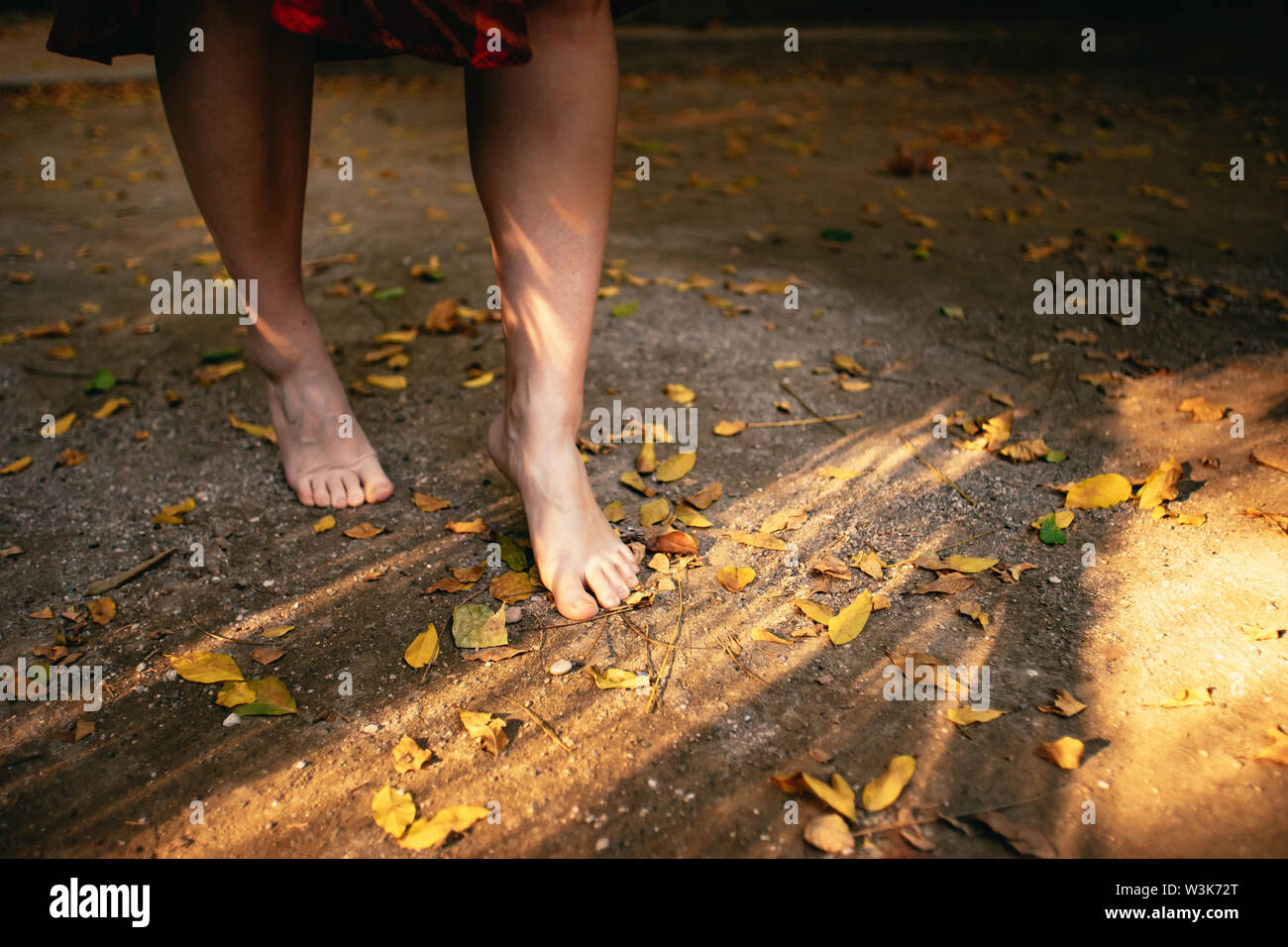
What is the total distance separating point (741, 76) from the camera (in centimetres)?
791

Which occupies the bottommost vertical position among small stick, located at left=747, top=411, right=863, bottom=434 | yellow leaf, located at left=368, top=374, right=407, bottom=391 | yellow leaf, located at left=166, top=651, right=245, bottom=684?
yellow leaf, located at left=166, top=651, right=245, bottom=684

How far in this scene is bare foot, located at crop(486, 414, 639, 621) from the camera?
58.1 inches

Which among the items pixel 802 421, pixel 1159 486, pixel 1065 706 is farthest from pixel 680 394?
pixel 1065 706

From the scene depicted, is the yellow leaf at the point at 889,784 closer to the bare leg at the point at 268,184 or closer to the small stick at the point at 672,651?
the small stick at the point at 672,651

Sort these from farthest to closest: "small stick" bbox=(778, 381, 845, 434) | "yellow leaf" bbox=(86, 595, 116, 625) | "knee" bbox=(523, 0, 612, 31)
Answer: "small stick" bbox=(778, 381, 845, 434) → "yellow leaf" bbox=(86, 595, 116, 625) → "knee" bbox=(523, 0, 612, 31)

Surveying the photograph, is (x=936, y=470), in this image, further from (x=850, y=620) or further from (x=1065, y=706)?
(x=1065, y=706)

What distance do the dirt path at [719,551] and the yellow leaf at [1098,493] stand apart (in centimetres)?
3

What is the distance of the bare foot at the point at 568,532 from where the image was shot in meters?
1.47

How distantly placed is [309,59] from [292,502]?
0.89 metres

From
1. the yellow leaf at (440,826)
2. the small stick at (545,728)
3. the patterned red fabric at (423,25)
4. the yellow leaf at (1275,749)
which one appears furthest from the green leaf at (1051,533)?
the patterned red fabric at (423,25)

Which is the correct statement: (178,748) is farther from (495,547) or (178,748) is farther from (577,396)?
(577,396)

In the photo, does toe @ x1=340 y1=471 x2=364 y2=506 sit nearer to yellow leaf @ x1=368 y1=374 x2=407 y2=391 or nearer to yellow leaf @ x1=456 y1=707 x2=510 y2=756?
yellow leaf @ x1=368 y1=374 x2=407 y2=391

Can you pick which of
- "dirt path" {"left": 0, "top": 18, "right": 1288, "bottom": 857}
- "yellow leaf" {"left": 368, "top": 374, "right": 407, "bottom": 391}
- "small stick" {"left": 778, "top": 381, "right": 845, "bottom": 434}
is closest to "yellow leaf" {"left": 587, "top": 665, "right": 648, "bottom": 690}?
"dirt path" {"left": 0, "top": 18, "right": 1288, "bottom": 857}

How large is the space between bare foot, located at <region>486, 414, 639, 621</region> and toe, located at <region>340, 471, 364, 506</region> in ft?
1.52
